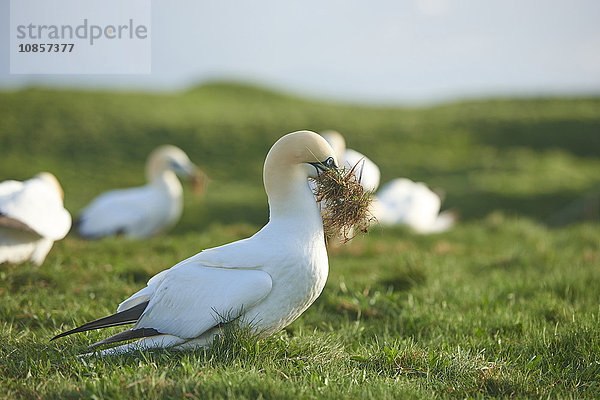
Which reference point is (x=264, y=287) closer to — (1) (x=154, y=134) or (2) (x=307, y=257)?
(2) (x=307, y=257)

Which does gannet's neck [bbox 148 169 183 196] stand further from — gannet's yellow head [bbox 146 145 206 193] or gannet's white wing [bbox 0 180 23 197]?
gannet's white wing [bbox 0 180 23 197]

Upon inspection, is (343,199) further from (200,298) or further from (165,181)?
(165,181)

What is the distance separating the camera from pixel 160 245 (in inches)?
299

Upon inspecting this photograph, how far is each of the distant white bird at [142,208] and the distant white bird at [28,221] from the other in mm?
4497

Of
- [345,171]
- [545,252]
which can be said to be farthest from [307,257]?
[545,252]

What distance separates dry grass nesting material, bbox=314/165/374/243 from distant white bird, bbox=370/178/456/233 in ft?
19.2

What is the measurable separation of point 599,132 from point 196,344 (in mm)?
23458

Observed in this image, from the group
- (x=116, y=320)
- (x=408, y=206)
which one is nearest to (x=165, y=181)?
(x=408, y=206)

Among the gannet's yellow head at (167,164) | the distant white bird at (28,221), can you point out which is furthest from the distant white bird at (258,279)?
the gannet's yellow head at (167,164)

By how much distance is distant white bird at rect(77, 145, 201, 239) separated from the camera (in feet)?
34.4

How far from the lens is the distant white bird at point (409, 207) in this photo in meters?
10.1

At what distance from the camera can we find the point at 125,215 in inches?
419

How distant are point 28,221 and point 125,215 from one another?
521 centimetres

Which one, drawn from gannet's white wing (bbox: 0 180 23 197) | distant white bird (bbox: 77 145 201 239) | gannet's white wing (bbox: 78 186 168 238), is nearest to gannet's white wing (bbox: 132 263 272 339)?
gannet's white wing (bbox: 0 180 23 197)
